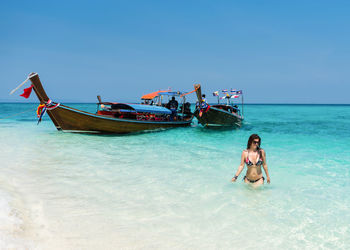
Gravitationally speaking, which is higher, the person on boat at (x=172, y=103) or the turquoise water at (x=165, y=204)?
the person on boat at (x=172, y=103)

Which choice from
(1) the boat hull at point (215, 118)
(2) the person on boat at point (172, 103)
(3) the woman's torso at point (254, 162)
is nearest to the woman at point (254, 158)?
(3) the woman's torso at point (254, 162)

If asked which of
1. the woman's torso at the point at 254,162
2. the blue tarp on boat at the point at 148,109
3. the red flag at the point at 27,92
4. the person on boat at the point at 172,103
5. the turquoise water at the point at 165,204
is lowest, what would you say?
the turquoise water at the point at 165,204

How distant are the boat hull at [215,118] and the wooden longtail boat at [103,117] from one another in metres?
4.11

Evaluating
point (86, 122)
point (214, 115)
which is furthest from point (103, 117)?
point (214, 115)

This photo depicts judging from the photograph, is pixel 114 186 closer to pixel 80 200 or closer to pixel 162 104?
pixel 80 200

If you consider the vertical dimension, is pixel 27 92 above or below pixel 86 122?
above

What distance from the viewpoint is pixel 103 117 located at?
1476 cm

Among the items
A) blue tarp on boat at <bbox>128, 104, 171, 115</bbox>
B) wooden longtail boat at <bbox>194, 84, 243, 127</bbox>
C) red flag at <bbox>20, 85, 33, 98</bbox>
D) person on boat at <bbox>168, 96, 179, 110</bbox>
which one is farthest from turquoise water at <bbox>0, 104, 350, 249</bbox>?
person on boat at <bbox>168, 96, 179, 110</bbox>

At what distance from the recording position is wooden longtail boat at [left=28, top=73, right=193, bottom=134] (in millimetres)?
13798

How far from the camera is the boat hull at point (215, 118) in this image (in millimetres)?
20562

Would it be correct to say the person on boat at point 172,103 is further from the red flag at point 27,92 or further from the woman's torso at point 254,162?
the woman's torso at point 254,162

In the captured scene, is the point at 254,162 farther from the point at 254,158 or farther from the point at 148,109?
the point at 148,109

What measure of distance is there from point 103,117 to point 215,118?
9.80m

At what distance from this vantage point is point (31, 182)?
6258 millimetres
